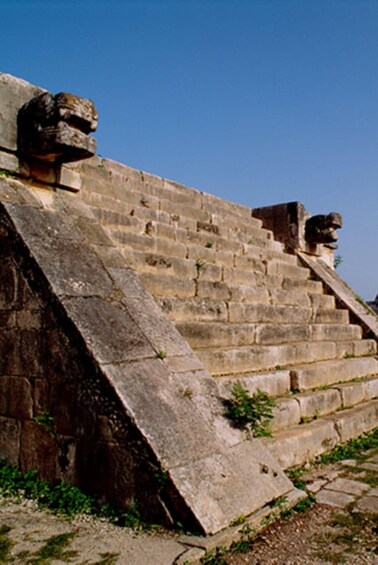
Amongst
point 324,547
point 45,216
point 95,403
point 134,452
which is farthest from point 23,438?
point 324,547

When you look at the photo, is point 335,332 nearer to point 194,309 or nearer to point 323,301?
point 323,301

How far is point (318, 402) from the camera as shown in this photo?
210 inches

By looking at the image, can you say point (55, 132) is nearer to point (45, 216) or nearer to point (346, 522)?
point (45, 216)

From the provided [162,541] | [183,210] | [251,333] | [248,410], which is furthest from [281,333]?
[162,541]

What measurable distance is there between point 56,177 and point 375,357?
538 centimetres

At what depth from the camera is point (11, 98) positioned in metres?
4.54

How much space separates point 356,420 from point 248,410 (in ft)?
8.04

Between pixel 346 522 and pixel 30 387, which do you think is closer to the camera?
pixel 346 522

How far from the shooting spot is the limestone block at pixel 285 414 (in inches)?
180

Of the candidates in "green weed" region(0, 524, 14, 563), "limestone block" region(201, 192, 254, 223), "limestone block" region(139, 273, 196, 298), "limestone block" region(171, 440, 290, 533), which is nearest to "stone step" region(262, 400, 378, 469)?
"limestone block" region(171, 440, 290, 533)

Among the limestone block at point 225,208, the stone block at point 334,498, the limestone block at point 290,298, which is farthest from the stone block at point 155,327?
the limestone block at point 225,208

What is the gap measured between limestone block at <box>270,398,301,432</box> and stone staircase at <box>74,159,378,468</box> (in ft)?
0.04

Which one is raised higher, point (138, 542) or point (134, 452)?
point (134, 452)

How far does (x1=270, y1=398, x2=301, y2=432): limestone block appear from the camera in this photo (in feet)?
15.0
